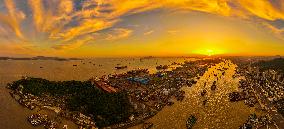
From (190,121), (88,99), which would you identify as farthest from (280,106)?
(88,99)

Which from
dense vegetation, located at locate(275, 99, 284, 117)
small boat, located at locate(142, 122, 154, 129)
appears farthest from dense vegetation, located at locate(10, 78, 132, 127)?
dense vegetation, located at locate(275, 99, 284, 117)

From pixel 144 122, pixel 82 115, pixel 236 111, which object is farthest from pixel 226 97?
pixel 82 115

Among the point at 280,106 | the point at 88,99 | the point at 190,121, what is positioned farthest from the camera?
the point at 280,106

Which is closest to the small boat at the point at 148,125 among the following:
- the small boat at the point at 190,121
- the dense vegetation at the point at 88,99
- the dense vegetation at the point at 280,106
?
→ the dense vegetation at the point at 88,99

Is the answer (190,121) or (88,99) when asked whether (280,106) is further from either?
(88,99)

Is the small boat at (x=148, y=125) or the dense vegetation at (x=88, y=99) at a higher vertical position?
the dense vegetation at (x=88, y=99)

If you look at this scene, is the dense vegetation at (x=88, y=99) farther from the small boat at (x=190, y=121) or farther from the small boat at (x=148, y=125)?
the small boat at (x=190, y=121)

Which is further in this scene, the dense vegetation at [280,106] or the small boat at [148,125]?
the dense vegetation at [280,106]

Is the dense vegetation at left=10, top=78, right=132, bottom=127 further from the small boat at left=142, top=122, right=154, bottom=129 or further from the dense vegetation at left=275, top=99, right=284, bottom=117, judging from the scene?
the dense vegetation at left=275, top=99, right=284, bottom=117
